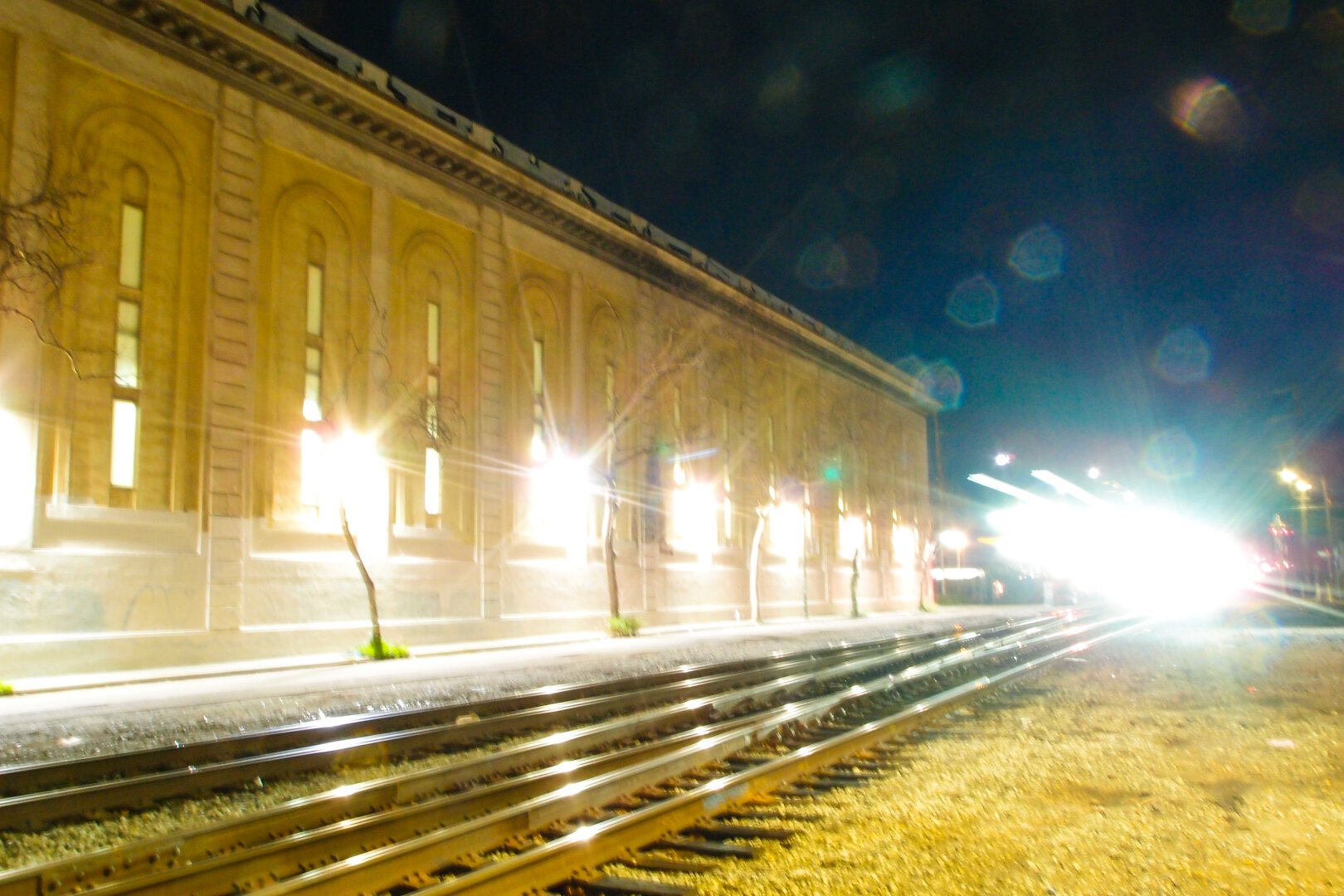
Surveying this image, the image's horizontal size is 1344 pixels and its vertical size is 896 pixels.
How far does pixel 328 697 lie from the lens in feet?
53.5

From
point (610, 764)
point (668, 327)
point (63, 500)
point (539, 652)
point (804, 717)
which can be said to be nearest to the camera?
point (610, 764)

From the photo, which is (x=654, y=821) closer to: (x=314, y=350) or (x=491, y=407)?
(x=314, y=350)

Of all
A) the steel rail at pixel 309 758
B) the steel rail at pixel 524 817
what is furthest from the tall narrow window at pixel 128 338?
the steel rail at pixel 524 817

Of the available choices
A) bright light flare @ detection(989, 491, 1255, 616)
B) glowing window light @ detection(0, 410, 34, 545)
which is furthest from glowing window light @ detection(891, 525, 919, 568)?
glowing window light @ detection(0, 410, 34, 545)

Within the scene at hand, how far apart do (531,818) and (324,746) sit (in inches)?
155

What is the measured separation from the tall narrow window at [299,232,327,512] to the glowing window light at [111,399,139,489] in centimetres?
372

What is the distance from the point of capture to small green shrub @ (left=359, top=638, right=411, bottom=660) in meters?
22.9

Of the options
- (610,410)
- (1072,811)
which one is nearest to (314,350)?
(610,410)

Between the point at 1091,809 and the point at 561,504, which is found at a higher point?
the point at 561,504

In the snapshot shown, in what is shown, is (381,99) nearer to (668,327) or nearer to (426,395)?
(426,395)

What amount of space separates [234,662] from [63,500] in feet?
14.1

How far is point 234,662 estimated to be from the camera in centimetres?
2097

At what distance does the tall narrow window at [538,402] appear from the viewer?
31.3 metres

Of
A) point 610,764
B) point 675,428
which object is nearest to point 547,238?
point 675,428
